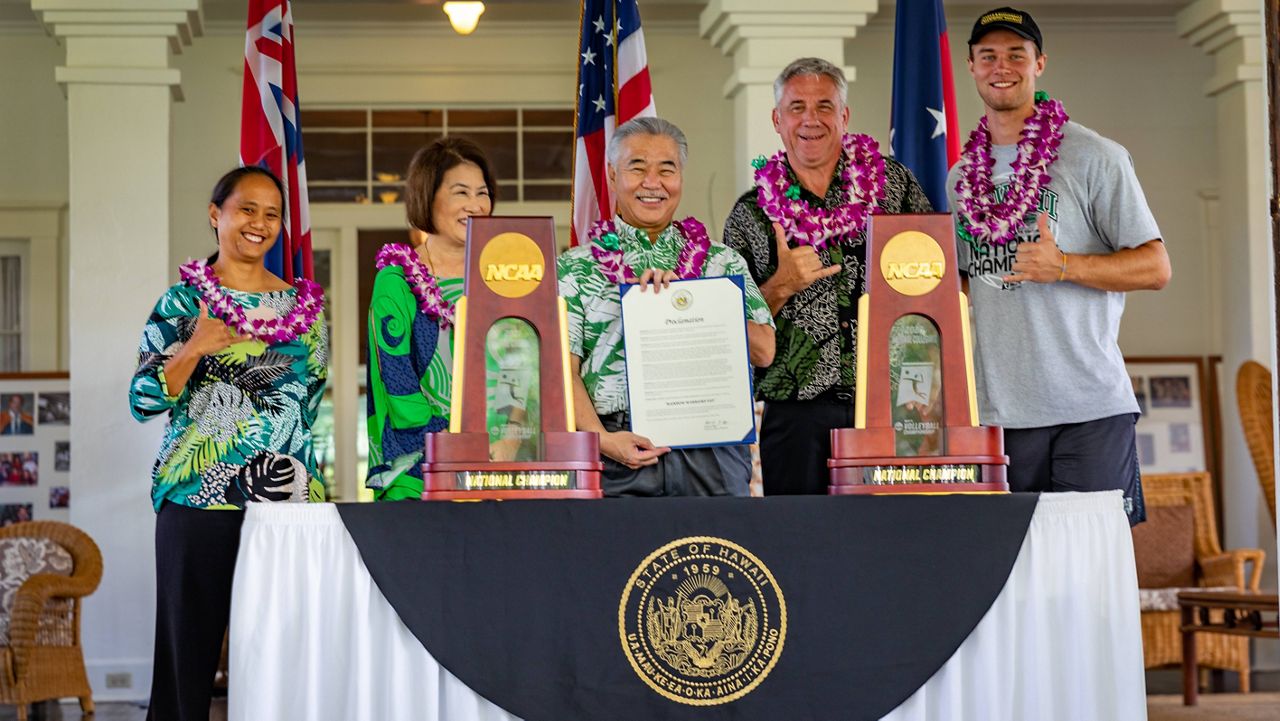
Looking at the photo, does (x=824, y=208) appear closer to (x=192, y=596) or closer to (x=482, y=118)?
(x=192, y=596)

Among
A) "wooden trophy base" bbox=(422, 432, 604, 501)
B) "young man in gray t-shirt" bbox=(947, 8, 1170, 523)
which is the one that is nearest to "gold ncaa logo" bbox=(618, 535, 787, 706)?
"wooden trophy base" bbox=(422, 432, 604, 501)

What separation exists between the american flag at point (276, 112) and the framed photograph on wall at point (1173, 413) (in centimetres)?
552

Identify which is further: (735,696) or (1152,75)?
(1152,75)

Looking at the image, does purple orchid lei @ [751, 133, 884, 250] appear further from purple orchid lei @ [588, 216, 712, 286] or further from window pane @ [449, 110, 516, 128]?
window pane @ [449, 110, 516, 128]

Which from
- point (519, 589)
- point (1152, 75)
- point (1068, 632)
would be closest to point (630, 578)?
point (519, 589)

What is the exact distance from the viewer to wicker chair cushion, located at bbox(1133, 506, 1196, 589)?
24.8 feet

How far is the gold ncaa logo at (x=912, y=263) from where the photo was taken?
262 cm

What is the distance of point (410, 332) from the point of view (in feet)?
11.3

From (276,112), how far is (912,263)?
393 cm

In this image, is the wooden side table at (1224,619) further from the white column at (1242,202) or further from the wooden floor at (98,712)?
the wooden floor at (98,712)

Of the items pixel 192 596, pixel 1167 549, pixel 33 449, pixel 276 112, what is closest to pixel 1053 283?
pixel 192 596

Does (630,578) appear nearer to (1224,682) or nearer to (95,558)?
(95,558)

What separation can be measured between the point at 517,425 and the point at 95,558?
14.3 feet

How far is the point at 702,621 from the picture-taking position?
2.48 meters
